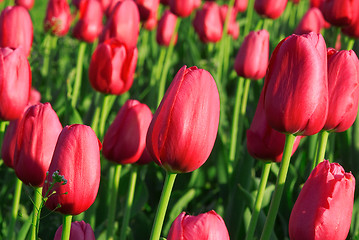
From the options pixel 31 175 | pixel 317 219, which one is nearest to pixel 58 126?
pixel 31 175

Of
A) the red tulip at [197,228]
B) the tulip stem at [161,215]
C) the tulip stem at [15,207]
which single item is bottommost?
the tulip stem at [15,207]

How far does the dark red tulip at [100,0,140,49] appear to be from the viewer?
2.24 meters

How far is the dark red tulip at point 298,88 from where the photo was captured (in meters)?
1.07

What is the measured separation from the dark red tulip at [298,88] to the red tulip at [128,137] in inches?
18.6

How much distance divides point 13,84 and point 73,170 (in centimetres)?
53

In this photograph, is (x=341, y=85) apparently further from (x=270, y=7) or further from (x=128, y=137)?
(x=270, y=7)

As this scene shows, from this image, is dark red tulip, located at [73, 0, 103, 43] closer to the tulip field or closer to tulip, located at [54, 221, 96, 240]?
the tulip field

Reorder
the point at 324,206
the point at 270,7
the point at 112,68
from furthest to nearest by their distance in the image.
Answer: the point at 270,7 → the point at 112,68 → the point at 324,206

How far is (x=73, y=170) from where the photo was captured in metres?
1.03

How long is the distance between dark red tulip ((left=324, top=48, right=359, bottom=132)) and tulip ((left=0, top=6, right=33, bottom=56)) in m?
1.18

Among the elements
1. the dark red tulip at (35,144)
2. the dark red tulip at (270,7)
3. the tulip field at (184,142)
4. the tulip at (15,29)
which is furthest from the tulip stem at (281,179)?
the dark red tulip at (270,7)

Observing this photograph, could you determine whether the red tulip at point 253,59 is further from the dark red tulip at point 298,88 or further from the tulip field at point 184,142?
the dark red tulip at point 298,88

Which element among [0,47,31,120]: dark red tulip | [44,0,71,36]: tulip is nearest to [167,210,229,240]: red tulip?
[0,47,31,120]: dark red tulip

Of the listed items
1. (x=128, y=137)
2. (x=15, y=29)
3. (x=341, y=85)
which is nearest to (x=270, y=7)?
(x=15, y=29)
